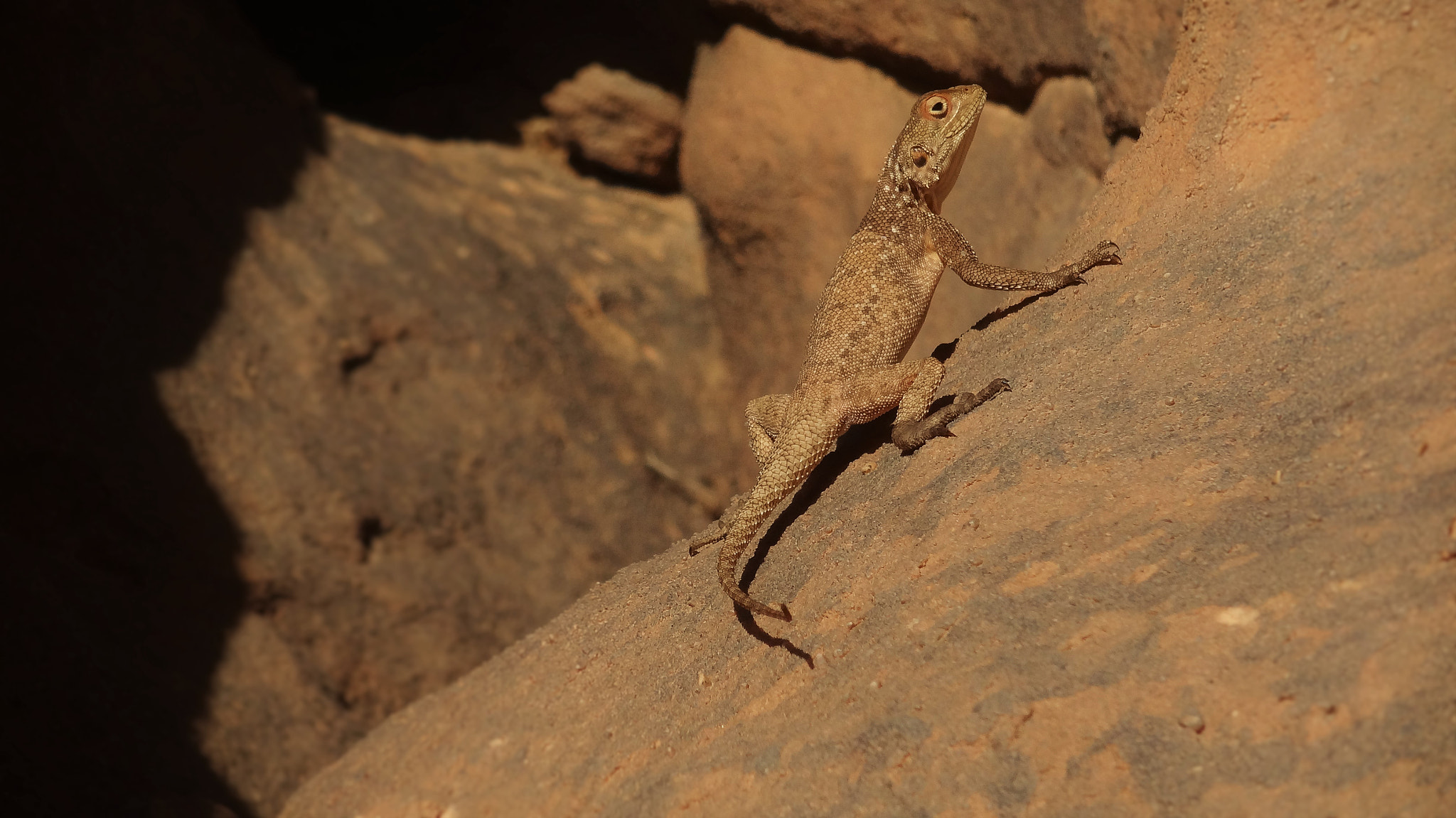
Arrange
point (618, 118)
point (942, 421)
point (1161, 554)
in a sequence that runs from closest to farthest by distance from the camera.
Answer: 1. point (1161, 554)
2. point (942, 421)
3. point (618, 118)

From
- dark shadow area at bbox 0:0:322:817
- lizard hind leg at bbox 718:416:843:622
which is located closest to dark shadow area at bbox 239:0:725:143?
dark shadow area at bbox 0:0:322:817

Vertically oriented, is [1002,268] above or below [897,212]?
above

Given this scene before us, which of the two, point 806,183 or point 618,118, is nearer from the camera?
point 806,183

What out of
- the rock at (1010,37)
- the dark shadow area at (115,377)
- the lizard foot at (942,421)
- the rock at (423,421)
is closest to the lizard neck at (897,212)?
the lizard foot at (942,421)

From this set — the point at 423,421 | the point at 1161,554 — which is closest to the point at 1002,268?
the point at 1161,554

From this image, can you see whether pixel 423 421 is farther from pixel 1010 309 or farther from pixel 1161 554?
pixel 1161 554

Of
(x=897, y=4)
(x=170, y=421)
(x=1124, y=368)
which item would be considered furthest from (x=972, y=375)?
(x=170, y=421)
